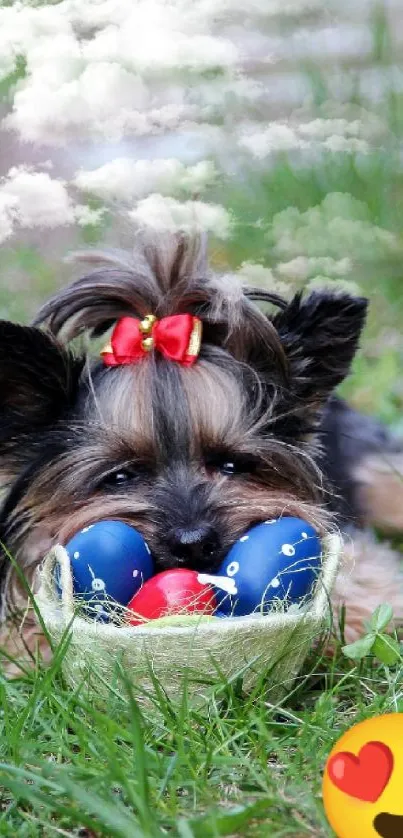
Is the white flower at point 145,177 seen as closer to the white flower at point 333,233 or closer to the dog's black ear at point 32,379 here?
the white flower at point 333,233

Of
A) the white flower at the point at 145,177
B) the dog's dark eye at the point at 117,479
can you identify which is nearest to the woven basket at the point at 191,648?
the dog's dark eye at the point at 117,479

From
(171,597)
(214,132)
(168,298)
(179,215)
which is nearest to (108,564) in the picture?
(171,597)

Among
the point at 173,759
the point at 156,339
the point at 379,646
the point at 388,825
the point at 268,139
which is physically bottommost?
the point at 379,646

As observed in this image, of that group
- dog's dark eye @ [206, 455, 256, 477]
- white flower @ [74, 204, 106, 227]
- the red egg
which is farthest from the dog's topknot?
the red egg

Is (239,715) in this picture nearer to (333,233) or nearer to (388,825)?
Answer: (388,825)

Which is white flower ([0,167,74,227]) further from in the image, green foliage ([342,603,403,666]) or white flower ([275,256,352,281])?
green foliage ([342,603,403,666])

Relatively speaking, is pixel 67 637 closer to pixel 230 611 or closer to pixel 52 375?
pixel 230 611

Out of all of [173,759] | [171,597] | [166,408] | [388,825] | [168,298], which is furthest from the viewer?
[168,298]
